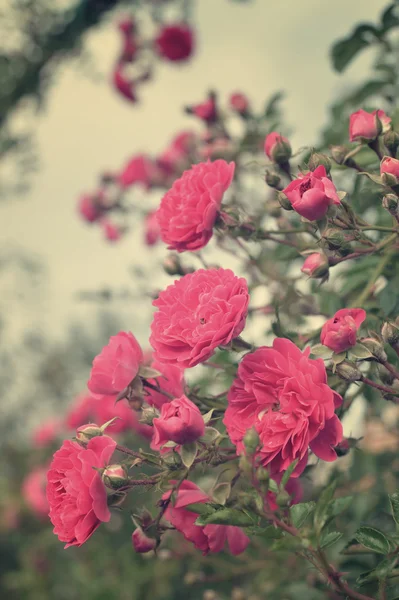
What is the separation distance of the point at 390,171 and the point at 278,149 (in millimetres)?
144

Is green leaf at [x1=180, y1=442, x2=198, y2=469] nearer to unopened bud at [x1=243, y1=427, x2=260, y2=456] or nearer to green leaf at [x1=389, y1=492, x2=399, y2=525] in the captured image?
unopened bud at [x1=243, y1=427, x2=260, y2=456]

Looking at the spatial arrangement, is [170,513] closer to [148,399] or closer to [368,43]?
[148,399]

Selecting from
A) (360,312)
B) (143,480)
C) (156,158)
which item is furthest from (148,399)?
(156,158)

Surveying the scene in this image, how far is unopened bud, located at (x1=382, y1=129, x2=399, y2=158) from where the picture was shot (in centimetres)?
61

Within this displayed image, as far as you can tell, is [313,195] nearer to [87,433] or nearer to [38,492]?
[87,433]

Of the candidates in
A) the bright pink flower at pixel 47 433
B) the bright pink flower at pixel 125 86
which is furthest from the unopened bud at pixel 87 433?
the bright pink flower at pixel 47 433

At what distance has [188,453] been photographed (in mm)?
532

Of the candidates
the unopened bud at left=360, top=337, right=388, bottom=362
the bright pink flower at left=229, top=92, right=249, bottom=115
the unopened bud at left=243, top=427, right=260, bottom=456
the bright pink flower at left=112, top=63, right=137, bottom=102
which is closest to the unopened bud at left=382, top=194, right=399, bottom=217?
the unopened bud at left=360, top=337, right=388, bottom=362

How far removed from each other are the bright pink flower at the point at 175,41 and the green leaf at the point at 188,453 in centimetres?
153

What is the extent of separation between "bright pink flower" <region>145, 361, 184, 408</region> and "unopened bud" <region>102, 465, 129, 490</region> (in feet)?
0.32

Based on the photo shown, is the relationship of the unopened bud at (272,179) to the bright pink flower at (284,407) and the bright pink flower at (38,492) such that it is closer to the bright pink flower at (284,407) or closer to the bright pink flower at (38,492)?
the bright pink flower at (284,407)

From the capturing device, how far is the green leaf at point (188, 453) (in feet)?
1.72

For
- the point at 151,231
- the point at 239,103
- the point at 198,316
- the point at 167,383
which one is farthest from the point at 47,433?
the point at 198,316

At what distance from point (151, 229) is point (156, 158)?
27 cm
